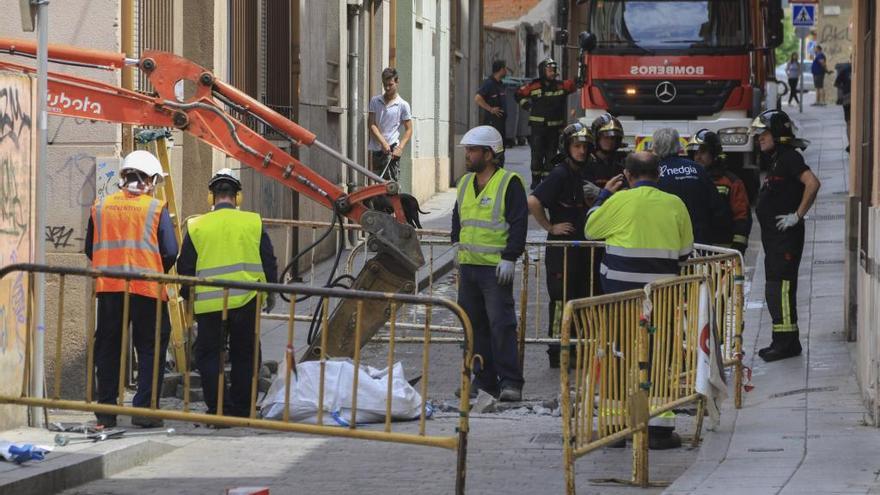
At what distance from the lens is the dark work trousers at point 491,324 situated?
1142 cm

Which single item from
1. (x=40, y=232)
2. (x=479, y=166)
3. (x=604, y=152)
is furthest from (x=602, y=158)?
(x=40, y=232)

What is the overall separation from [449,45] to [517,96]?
5586 mm

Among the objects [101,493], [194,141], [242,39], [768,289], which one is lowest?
[101,493]

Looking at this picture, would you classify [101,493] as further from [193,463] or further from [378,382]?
[378,382]

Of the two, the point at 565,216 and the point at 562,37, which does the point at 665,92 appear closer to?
the point at 562,37

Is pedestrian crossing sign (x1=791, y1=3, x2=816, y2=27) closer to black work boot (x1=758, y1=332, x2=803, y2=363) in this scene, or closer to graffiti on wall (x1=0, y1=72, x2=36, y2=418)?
black work boot (x1=758, y1=332, x2=803, y2=363)

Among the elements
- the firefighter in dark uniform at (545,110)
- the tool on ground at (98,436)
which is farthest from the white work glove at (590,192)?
the firefighter in dark uniform at (545,110)

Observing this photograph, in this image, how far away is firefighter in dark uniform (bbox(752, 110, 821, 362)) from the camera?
1250 cm

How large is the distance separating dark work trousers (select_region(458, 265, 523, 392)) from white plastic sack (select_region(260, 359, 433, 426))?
1.04 meters

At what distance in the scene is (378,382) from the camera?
1041 centimetres

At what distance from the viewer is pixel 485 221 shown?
11.4m

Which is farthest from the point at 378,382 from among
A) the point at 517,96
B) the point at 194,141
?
the point at 517,96

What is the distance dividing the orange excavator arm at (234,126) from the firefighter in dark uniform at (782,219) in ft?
9.49

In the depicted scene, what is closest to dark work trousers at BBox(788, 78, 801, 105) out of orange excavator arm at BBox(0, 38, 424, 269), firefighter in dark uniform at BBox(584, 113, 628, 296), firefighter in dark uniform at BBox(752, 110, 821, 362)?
firefighter in dark uniform at BBox(584, 113, 628, 296)
